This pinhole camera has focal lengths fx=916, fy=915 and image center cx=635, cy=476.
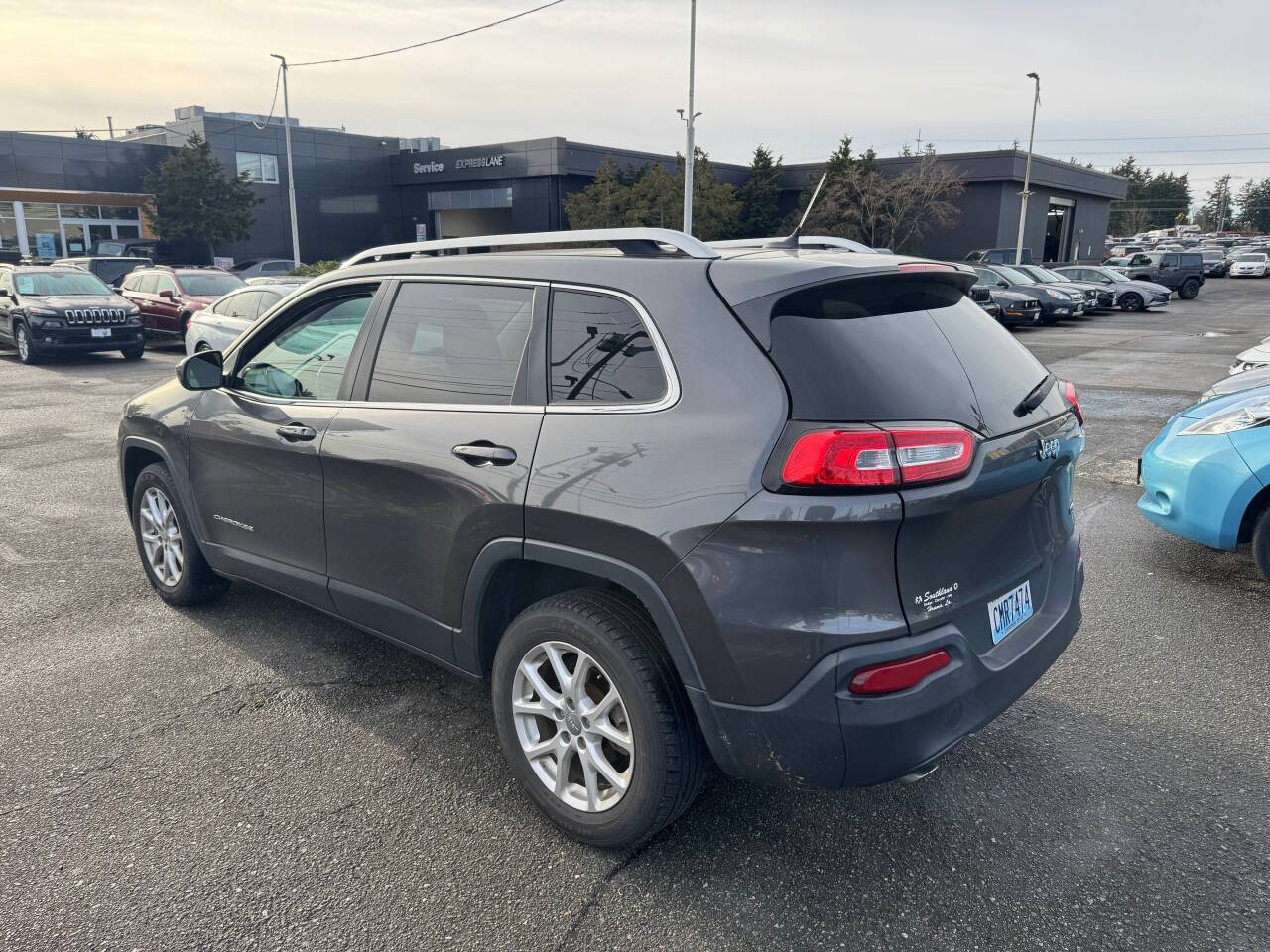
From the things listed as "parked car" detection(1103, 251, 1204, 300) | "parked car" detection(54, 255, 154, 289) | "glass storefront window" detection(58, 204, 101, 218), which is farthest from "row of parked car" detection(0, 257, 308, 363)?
"parked car" detection(1103, 251, 1204, 300)

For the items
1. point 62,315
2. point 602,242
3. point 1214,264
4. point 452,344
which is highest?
point 1214,264

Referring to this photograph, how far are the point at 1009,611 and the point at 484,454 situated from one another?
1.66 m

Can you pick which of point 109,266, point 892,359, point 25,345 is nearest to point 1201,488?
point 892,359

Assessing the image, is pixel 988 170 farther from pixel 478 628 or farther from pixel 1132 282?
pixel 478 628

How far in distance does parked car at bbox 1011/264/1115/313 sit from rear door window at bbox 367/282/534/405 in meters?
26.2

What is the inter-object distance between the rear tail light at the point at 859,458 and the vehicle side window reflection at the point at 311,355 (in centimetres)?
201

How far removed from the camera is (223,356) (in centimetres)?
423

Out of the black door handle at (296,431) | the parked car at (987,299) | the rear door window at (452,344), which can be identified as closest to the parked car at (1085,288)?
the parked car at (987,299)

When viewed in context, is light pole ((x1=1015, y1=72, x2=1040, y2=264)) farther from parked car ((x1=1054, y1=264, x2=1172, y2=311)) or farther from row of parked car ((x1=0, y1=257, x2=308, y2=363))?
row of parked car ((x1=0, y1=257, x2=308, y2=363))

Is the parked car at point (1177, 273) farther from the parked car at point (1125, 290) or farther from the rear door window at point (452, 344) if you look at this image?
the rear door window at point (452, 344)

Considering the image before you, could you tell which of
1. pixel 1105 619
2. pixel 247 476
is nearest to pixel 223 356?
pixel 247 476

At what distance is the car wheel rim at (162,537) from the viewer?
461cm

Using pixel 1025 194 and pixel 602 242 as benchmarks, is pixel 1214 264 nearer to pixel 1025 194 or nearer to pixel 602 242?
pixel 1025 194

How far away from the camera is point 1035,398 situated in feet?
9.55
